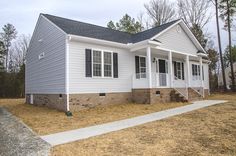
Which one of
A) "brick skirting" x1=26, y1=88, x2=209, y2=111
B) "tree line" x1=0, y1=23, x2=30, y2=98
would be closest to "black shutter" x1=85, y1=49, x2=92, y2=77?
"brick skirting" x1=26, y1=88, x2=209, y2=111

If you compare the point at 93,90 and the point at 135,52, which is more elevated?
the point at 135,52

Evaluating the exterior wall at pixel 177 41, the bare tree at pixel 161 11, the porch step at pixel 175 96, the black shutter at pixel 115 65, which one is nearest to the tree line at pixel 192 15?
the bare tree at pixel 161 11

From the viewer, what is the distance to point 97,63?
43.0 feet

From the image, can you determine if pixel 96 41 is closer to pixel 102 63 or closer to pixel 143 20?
pixel 102 63

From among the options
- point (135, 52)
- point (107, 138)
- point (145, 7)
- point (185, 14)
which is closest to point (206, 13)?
point (185, 14)

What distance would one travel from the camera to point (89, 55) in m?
12.8

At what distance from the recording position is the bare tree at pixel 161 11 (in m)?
31.3

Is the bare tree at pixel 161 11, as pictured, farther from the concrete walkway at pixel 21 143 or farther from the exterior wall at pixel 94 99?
the concrete walkway at pixel 21 143

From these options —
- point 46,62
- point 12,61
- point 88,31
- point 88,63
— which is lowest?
point 88,63

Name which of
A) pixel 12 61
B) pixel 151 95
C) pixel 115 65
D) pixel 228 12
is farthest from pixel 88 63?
pixel 12 61

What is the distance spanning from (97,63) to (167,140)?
766cm

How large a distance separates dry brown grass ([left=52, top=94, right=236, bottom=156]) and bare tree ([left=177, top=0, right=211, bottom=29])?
77.7ft

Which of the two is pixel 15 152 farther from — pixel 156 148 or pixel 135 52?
pixel 135 52

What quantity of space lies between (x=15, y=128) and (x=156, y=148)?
5781 millimetres
